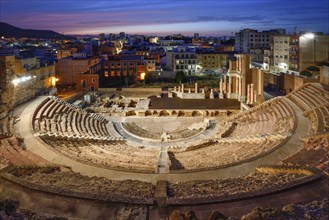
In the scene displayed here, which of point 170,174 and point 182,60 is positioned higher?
point 182,60

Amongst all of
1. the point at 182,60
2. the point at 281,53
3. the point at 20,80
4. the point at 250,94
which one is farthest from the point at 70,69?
the point at 281,53

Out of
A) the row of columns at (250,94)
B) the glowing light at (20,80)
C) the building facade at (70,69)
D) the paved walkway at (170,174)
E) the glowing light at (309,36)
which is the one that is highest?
the glowing light at (309,36)

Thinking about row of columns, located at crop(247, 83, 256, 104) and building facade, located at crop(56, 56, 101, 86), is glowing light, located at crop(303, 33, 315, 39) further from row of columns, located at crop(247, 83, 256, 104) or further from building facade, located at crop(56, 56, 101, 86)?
building facade, located at crop(56, 56, 101, 86)

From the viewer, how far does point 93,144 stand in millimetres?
22016

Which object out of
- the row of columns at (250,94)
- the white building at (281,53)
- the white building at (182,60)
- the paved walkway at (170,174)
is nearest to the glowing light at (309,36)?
the white building at (281,53)

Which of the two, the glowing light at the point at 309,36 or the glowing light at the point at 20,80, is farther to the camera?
the glowing light at the point at 309,36

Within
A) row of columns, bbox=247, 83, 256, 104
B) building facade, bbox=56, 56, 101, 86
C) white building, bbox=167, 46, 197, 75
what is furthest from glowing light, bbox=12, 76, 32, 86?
white building, bbox=167, 46, 197, 75

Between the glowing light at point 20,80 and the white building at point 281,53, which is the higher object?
the white building at point 281,53

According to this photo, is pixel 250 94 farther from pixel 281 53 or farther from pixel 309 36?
pixel 281 53

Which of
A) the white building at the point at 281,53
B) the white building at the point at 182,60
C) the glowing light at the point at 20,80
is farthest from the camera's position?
the white building at the point at 182,60

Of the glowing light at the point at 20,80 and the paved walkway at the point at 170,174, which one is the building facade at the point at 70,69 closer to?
the glowing light at the point at 20,80

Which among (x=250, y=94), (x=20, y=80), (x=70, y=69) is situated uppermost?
(x=70, y=69)

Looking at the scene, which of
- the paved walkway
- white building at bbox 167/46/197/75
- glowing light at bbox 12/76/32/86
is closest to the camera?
the paved walkway

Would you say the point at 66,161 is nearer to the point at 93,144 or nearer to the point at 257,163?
the point at 93,144
